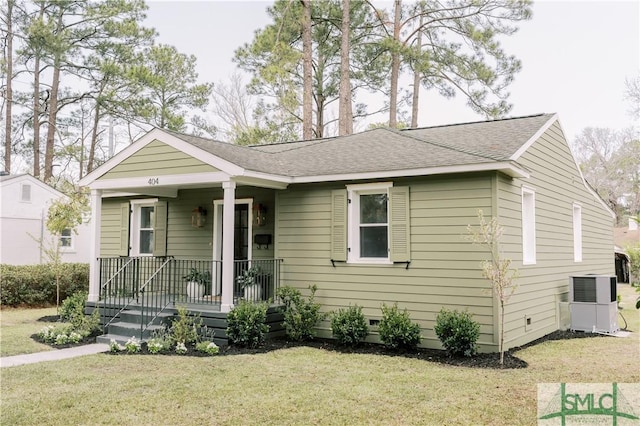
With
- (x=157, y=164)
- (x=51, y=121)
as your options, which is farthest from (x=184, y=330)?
(x=51, y=121)

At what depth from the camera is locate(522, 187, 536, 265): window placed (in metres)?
9.43

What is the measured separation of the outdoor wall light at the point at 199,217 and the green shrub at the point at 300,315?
2777 mm

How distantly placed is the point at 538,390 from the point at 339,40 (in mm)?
16965

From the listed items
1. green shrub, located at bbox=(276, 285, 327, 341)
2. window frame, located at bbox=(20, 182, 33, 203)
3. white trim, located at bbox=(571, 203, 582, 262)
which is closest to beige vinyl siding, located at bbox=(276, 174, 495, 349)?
green shrub, located at bbox=(276, 285, 327, 341)

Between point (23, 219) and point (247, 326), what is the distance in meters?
14.5

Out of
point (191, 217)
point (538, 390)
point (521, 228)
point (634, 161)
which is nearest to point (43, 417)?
point (538, 390)

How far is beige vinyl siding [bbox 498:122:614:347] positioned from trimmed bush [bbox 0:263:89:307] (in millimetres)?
11592

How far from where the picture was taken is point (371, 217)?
9.24m

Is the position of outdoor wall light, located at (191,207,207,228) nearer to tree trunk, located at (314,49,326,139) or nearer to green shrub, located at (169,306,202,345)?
green shrub, located at (169,306,202,345)

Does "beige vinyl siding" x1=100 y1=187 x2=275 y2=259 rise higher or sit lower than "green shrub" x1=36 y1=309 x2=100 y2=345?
higher

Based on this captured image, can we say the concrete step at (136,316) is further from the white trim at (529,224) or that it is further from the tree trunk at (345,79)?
the tree trunk at (345,79)

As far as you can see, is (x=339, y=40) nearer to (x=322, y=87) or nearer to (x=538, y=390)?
(x=322, y=87)

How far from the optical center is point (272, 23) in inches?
755

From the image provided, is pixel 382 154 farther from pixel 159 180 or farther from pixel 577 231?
pixel 577 231
